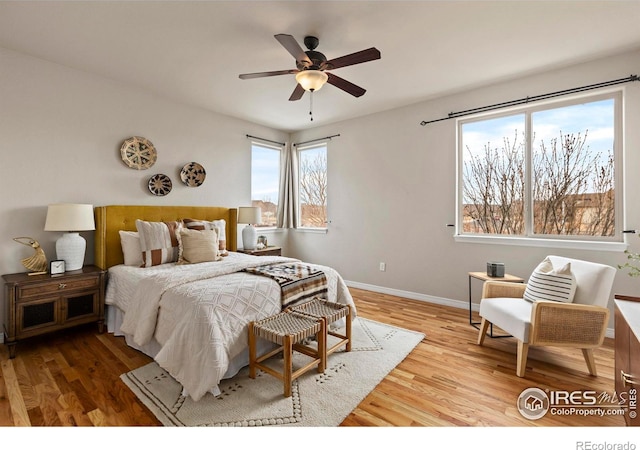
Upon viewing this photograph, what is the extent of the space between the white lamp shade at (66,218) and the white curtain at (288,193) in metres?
2.88

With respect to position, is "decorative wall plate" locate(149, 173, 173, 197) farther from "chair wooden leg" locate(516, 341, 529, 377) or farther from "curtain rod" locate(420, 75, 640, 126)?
"chair wooden leg" locate(516, 341, 529, 377)

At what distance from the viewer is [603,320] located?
2066mm

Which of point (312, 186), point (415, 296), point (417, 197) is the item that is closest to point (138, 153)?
point (312, 186)

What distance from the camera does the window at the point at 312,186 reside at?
5.09 meters

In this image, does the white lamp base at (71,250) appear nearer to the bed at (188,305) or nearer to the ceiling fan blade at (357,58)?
the bed at (188,305)

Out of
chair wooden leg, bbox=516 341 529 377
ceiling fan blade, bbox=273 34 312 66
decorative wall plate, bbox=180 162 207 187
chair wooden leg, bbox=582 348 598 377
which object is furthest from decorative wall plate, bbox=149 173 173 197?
chair wooden leg, bbox=582 348 598 377

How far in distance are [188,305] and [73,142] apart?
2.39 m

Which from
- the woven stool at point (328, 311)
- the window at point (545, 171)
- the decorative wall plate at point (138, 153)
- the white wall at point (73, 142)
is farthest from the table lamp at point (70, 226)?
the window at point (545, 171)

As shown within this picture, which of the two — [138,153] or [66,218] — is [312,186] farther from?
[66,218]

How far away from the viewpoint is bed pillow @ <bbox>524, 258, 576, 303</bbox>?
2238 millimetres

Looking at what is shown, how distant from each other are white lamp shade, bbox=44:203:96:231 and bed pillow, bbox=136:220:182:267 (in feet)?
1.49

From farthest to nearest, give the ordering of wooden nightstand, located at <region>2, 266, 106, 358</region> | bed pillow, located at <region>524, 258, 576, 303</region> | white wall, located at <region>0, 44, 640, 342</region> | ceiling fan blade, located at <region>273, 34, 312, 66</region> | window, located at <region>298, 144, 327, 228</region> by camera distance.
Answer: window, located at <region>298, 144, 327, 228</region> < white wall, located at <region>0, 44, 640, 342</region> < wooden nightstand, located at <region>2, 266, 106, 358</region> < bed pillow, located at <region>524, 258, 576, 303</region> < ceiling fan blade, located at <region>273, 34, 312, 66</region>
